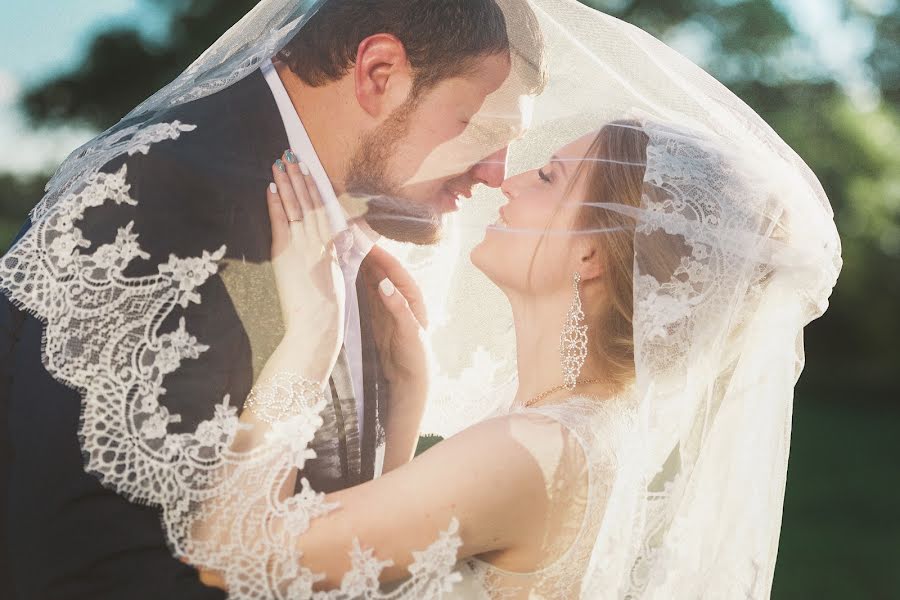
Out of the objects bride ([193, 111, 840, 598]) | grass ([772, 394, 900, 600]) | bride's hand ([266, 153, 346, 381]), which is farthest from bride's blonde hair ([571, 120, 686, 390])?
grass ([772, 394, 900, 600])

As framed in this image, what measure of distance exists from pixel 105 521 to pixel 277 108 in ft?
3.64

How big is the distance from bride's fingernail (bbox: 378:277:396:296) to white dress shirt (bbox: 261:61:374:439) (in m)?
0.15

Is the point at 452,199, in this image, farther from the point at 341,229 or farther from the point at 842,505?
the point at 842,505

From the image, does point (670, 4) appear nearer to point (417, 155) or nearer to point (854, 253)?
point (854, 253)

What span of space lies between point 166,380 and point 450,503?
72cm

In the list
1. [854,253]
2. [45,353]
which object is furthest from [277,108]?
[854,253]

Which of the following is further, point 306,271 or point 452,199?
point 452,199

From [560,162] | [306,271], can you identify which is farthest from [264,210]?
[560,162]

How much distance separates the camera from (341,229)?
7.97 ft

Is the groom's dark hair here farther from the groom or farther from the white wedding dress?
the white wedding dress

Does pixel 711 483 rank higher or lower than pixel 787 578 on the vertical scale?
higher

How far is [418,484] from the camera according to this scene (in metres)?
2.22

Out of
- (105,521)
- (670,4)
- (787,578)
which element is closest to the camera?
(105,521)

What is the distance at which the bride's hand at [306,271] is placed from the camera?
2262 mm
